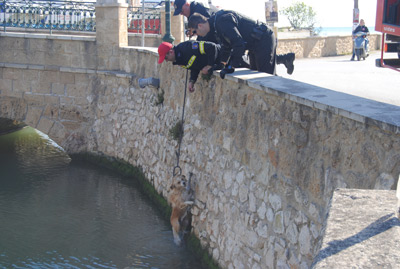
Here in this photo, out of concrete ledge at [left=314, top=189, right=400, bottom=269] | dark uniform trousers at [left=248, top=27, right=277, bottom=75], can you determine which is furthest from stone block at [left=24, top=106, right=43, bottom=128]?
concrete ledge at [left=314, top=189, right=400, bottom=269]

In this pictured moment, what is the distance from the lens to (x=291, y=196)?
5.18m

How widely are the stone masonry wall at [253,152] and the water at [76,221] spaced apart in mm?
608

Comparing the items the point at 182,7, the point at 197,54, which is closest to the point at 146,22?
the point at 182,7

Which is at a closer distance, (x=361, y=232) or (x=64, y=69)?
(x=361, y=232)

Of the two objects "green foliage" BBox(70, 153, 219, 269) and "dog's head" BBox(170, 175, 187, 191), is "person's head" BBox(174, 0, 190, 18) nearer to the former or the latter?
"dog's head" BBox(170, 175, 187, 191)

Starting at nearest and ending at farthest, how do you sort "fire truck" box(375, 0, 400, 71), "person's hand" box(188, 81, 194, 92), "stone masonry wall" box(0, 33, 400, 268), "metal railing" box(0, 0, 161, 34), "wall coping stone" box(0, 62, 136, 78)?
"stone masonry wall" box(0, 33, 400, 268)
"person's hand" box(188, 81, 194, 92)
"fire truck" box(375, 0, 400, 71)
"wall coping stone" box(0, 62, 136, 78)
"metal railing" box(0, 0, 161, 34)

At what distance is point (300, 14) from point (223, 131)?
6058cm

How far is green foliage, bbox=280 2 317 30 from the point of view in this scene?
6444 cm

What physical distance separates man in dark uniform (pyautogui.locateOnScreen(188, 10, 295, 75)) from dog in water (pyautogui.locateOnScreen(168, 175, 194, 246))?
1916 mm

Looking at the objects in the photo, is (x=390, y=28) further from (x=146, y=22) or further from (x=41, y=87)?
(x=146, y=22)

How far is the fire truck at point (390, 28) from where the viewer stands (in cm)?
906

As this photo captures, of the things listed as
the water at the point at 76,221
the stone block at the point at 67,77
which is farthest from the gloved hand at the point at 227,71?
the stone block at the point at 67,77

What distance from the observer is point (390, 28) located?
9.16 metres

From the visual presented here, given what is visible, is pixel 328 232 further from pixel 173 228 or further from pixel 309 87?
pixel 173 228
